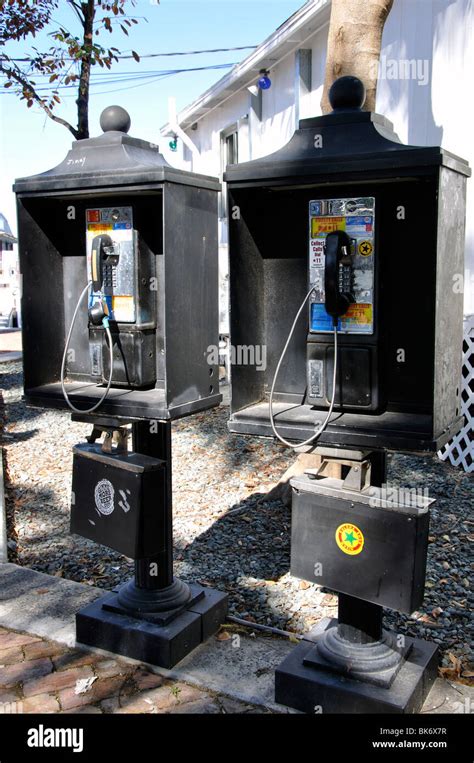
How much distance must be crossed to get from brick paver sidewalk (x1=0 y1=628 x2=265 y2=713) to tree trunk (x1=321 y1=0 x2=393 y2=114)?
3.17 metres

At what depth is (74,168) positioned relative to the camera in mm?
2990

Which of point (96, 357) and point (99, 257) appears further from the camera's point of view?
point (96, 357)

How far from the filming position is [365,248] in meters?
2.49

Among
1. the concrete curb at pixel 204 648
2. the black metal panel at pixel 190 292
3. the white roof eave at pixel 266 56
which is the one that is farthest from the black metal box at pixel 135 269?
the white roof eave at pixel 266 56

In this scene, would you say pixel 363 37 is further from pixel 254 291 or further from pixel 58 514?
pixel 58 514

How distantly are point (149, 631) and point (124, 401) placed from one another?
2.97 feet

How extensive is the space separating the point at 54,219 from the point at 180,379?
106 centimetres

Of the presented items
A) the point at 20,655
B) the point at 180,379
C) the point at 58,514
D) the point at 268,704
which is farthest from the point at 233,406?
the point at 58,514

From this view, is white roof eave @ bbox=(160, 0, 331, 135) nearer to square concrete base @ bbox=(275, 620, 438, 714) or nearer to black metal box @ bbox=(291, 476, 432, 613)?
black metal box @ bbox=(291, 476, 432, 613)

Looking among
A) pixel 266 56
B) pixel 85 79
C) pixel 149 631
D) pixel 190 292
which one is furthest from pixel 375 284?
pixel 266 56

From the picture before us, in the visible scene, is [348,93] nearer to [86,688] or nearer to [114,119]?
[114,119]

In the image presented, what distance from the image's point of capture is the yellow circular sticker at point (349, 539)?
8.21 feet

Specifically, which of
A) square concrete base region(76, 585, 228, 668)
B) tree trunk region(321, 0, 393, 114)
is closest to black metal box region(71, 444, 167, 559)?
square concrete base region(76, 585, 228, 668)

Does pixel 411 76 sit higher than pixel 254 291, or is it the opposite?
pixel 411 76
